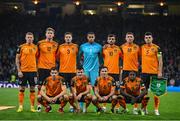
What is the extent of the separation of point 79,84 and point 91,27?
898 inches

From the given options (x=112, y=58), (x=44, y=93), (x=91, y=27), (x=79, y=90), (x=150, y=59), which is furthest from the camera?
(x=91, y=27)

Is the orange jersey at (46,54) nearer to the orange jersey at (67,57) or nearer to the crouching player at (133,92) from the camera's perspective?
the orange jersey at (67,57)

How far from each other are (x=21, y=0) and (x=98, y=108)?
22313mm

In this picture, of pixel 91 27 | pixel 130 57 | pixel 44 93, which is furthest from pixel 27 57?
pixel 91 27

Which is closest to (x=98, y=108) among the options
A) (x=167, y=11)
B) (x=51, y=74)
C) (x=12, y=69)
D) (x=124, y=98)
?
(x=124, y=98)

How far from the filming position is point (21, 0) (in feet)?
108

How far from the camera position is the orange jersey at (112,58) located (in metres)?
12.5

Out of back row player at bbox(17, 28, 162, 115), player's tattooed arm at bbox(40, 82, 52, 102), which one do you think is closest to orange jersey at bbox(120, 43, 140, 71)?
back row player at bbox(17, 28, 162, 115)

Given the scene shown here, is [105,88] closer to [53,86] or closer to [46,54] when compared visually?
[53,86]

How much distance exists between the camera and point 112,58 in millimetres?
12516

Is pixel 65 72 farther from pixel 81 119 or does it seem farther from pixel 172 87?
pixel 172 87

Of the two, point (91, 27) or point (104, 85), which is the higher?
point (91, 27)

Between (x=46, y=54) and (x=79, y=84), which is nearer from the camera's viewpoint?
(x=79, y=84)

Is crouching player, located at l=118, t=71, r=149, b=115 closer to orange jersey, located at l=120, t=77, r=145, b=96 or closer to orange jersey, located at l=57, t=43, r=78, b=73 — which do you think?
orange jersey, located at l=120, t=77, r=145, b=96
